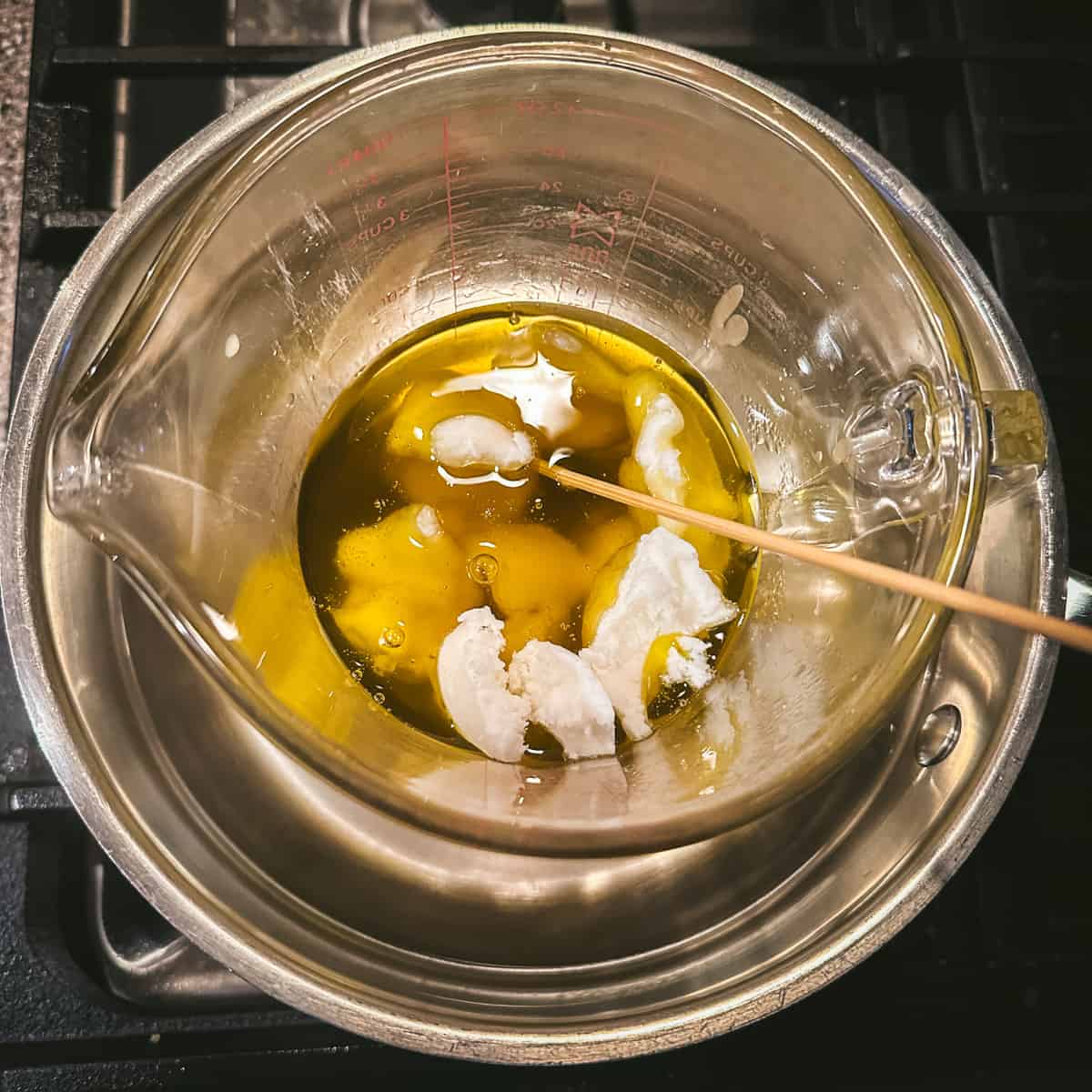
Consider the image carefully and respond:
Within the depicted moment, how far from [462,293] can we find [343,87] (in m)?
0.29

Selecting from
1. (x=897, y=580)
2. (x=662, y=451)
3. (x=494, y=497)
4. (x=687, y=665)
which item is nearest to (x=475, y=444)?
(x=494, y=497)

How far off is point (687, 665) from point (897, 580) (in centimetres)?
28

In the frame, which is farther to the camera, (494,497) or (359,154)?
(494,497)

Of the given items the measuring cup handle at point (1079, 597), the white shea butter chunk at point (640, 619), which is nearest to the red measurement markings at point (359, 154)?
the white shea butter chunk at point (640, 619)

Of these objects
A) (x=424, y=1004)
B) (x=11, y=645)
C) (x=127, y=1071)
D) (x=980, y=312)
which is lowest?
(x=127, y=1071)

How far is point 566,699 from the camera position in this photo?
841 millimetres

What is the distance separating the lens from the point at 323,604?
0.90 m

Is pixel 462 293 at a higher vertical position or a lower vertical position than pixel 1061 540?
higher

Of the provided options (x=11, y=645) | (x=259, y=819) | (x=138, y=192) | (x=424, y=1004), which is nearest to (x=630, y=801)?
(x=424, y=1004)

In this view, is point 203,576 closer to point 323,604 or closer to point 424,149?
point 323,604

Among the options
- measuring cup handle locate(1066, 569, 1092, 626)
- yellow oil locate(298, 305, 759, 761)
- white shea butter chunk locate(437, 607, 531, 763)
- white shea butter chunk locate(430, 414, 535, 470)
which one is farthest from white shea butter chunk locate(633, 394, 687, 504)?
measuring cup handle locate(1066, 569, 1092, 626)

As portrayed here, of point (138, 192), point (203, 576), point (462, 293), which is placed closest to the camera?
point (203, 576)

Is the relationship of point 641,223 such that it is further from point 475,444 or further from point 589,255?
point 475,444

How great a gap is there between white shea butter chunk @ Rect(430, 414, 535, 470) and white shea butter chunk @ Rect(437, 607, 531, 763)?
0.18 meters
